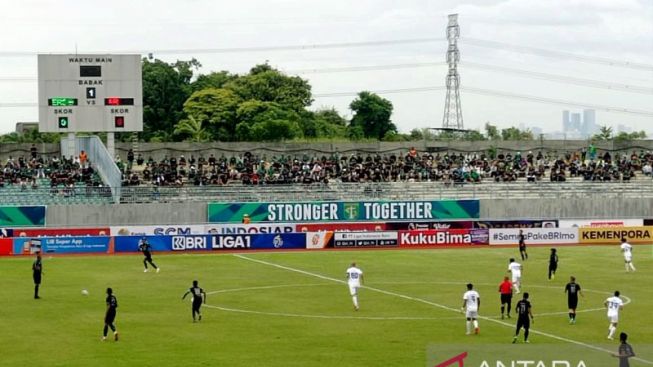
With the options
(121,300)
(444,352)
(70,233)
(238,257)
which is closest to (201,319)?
(121,300)

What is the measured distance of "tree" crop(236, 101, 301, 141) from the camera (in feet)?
360

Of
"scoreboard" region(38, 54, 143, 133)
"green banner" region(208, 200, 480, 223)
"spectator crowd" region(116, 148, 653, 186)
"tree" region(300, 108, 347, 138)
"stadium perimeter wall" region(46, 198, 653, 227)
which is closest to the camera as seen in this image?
"stadium perimeter wall" region(46, 198, 653, 227)

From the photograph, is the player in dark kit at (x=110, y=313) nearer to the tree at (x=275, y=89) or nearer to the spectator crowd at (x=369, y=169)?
the spectator crowd at (x=369, y=169)

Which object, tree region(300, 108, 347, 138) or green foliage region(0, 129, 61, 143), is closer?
green foliage region(0, 129, 61, 143)

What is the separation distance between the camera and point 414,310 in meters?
42.7

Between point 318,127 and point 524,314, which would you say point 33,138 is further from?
point 524,314

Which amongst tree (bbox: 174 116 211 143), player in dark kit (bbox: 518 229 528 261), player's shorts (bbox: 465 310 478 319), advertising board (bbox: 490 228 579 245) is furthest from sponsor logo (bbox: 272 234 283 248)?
tree (bbox: 174 116 211 143)

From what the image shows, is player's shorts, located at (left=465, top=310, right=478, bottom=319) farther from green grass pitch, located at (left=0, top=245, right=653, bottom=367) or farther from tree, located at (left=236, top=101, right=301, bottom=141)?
tree, located at (left=236, top=101, right=301, bottom=141)

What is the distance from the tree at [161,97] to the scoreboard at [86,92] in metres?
53.2

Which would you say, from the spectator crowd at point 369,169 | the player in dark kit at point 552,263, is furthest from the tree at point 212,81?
the player in dark kit at point 552,263

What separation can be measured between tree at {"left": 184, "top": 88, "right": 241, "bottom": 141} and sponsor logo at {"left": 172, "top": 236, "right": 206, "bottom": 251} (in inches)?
2019

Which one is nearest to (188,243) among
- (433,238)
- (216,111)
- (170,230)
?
(170,230)

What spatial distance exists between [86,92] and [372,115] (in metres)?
61.6

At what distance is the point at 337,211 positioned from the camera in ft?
250
